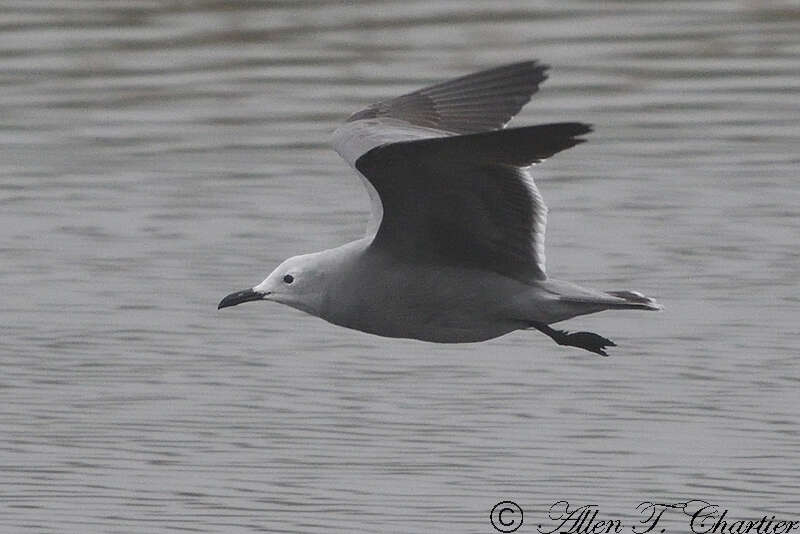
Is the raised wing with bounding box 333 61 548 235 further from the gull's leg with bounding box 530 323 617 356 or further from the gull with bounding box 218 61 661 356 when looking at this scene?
the gull's leg with bounding box 530 323 617 356

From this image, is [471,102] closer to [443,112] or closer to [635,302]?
[443,112]

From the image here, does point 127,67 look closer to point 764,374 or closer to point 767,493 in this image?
point 764,374

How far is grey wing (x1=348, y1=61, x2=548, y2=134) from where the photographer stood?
9.29 meters

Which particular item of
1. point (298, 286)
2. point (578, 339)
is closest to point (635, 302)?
point (578, 339)

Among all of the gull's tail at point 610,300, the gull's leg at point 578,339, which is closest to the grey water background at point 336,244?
the gull's leg at point 578,339

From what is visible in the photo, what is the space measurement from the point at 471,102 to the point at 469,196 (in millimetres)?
1154

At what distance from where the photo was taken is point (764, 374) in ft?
36.0

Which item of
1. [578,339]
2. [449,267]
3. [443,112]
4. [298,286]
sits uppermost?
[443,112]

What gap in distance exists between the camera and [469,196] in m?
8.55

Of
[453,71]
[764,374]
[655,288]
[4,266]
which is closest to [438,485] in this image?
[764,374]

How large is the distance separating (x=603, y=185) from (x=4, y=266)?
4.14 meters

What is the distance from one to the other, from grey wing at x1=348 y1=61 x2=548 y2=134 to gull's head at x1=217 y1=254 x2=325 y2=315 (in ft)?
3.12

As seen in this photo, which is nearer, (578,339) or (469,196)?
(469,196)

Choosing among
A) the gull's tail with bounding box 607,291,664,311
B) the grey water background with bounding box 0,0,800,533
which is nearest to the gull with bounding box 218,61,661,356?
the gull's tail with bounding box 607,291,664,311
